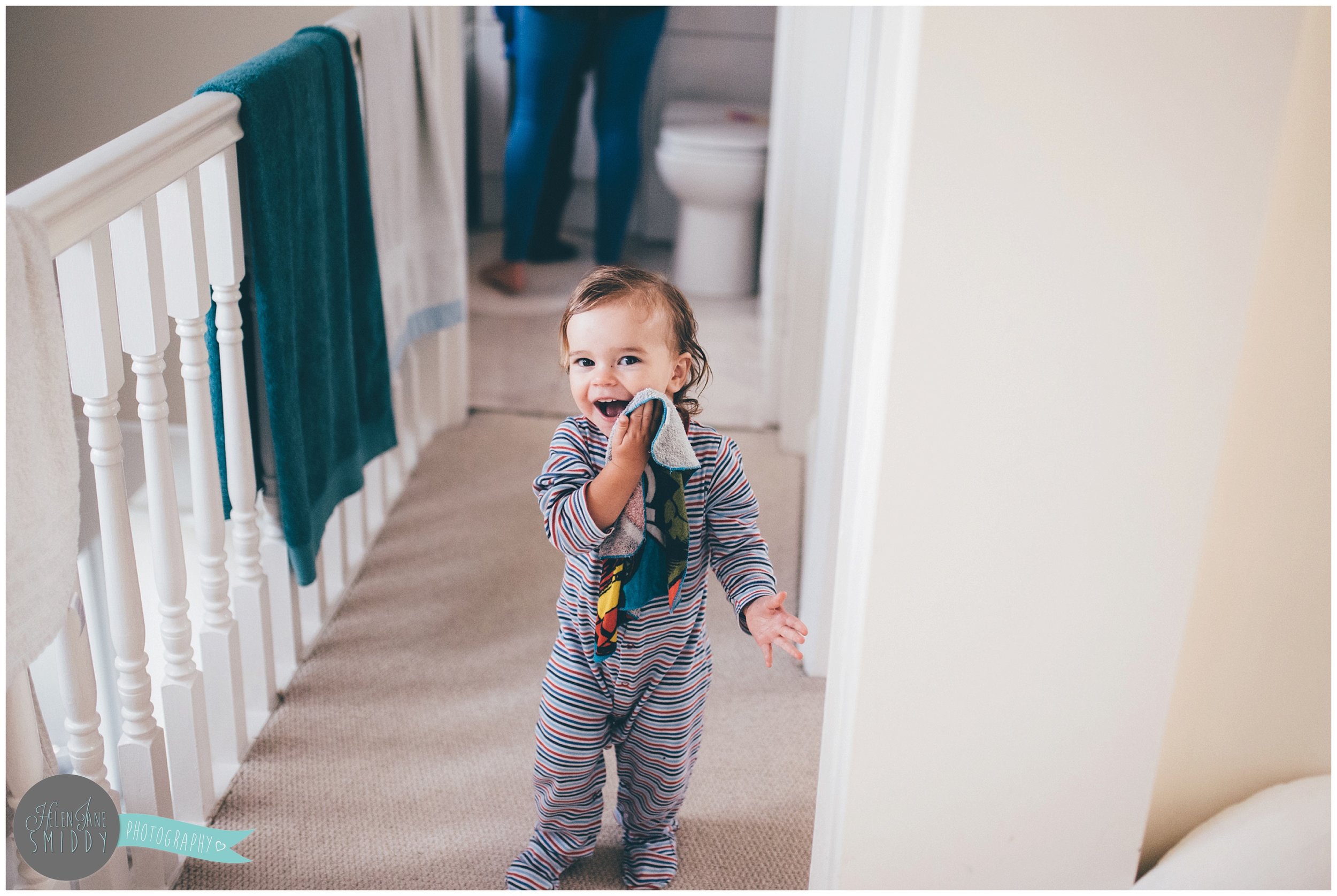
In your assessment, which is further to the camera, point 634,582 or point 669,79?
point 669,79

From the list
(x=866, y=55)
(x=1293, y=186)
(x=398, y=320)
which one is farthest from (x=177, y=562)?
(x=1293, y=186)

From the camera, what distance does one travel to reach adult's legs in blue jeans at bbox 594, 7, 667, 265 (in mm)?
2789

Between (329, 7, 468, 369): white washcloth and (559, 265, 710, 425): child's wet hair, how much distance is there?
0.91m

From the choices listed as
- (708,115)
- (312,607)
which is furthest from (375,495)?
(708,115)

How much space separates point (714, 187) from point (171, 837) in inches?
99.1

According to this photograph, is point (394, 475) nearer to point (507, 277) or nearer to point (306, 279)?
point (306, 279)

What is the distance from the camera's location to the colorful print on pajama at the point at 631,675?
82cm

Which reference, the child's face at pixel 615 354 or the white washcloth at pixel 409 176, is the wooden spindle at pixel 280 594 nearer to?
the white washcloth at pixel 409 176

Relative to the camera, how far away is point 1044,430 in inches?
23.1

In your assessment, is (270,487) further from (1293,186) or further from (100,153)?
(1293,186)

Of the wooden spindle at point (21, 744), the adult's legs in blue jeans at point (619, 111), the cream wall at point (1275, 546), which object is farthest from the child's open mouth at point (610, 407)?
the adult's legs in blue jeans at point (619, 111)

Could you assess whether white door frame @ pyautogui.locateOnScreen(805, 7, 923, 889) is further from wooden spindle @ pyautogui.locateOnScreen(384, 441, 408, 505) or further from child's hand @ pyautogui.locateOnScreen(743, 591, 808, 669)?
wooden spindle @ pyautogui.locateOnScreen(384, 441, 408, 505)

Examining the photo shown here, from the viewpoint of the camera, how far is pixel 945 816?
67 cm

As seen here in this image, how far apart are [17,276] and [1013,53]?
65 cm
